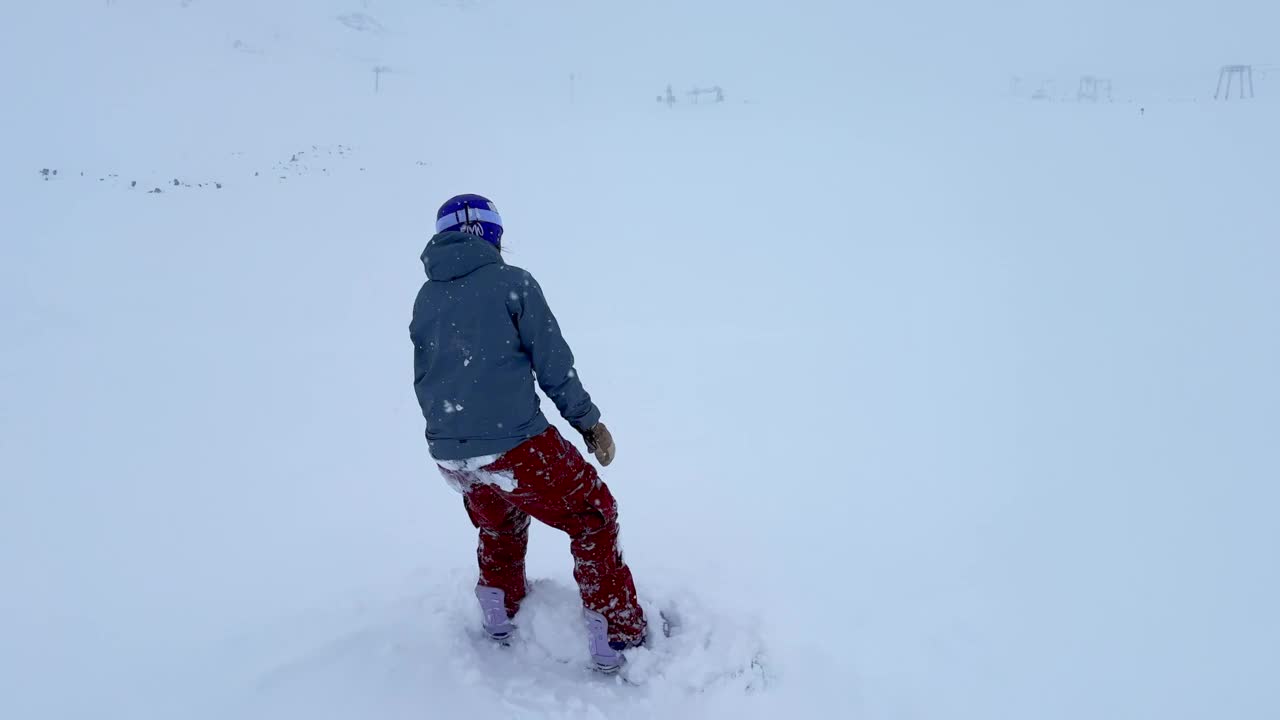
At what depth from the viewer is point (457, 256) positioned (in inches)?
105

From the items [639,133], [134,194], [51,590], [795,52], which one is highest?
[795,52]

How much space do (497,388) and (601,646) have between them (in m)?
1.27

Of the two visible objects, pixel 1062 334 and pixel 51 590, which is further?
pixel 1062 334

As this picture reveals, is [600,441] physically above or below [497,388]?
below

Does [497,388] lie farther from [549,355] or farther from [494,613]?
[494,613]

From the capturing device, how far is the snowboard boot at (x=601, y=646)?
305 cm

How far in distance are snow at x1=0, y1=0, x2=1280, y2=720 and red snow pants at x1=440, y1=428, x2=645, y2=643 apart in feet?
0.82

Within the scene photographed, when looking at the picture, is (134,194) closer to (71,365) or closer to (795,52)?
(71,365)

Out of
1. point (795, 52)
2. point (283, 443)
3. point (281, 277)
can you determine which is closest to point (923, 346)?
point (283, 443)

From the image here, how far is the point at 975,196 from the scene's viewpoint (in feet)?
39.8

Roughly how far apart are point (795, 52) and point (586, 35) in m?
9.64

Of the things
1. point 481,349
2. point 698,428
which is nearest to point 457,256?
point 481,349

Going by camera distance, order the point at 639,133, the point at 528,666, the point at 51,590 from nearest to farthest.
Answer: the point at 528,666
the point at 51,590
the point at 639,133

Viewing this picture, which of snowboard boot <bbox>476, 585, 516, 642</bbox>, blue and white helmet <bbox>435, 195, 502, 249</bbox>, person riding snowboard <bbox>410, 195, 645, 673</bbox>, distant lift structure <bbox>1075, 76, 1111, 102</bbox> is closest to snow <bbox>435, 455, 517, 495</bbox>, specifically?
person riding snowboard <bbox>410, 195, 645, 673</bbox>
